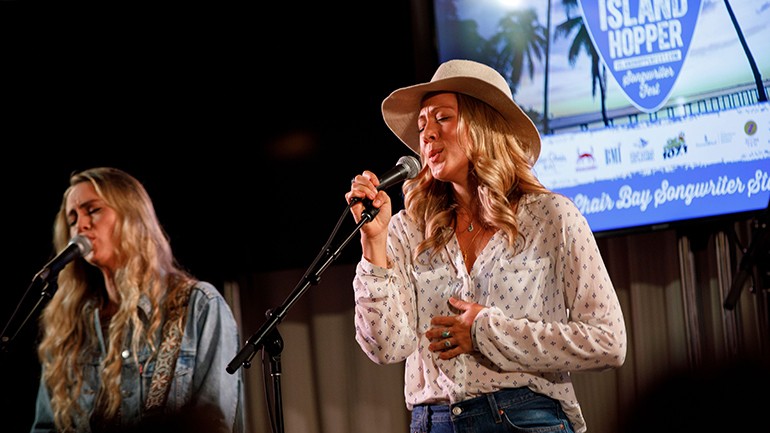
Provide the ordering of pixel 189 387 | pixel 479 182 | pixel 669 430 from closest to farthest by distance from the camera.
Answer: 1. pixel 479 182
2. pixel 189 387
3. pixel 669 430

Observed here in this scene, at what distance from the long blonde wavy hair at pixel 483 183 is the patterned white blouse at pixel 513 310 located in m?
0.05

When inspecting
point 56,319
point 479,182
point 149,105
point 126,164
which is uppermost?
point 149,105

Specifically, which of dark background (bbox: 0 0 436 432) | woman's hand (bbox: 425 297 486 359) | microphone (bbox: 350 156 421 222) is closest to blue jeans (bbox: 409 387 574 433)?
woman's hand (bbox: 425 297 486 359)

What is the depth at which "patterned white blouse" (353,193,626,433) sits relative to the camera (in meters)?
2.50

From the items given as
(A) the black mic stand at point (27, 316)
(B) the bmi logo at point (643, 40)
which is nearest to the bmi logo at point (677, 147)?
(B) the bmi logo at point (643, 40)

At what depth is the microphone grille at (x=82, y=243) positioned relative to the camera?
11.1ft

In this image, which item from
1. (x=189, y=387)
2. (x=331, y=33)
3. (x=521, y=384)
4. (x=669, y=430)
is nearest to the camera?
(x=521, y=384)

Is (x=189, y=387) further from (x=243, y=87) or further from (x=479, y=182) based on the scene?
(x=243, y=87)

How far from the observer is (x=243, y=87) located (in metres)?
4.91

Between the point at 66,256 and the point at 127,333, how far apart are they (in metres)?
0.45

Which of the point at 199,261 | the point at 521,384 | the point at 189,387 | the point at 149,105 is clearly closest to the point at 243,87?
the point at 149,105

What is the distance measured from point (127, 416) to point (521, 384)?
161 centimetres

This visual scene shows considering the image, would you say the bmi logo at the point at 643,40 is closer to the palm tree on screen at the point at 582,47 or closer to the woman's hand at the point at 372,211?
the palm tree on screen at the point at 582,47

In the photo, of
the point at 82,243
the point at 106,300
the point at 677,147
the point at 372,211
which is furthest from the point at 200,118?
the point at 372,211
